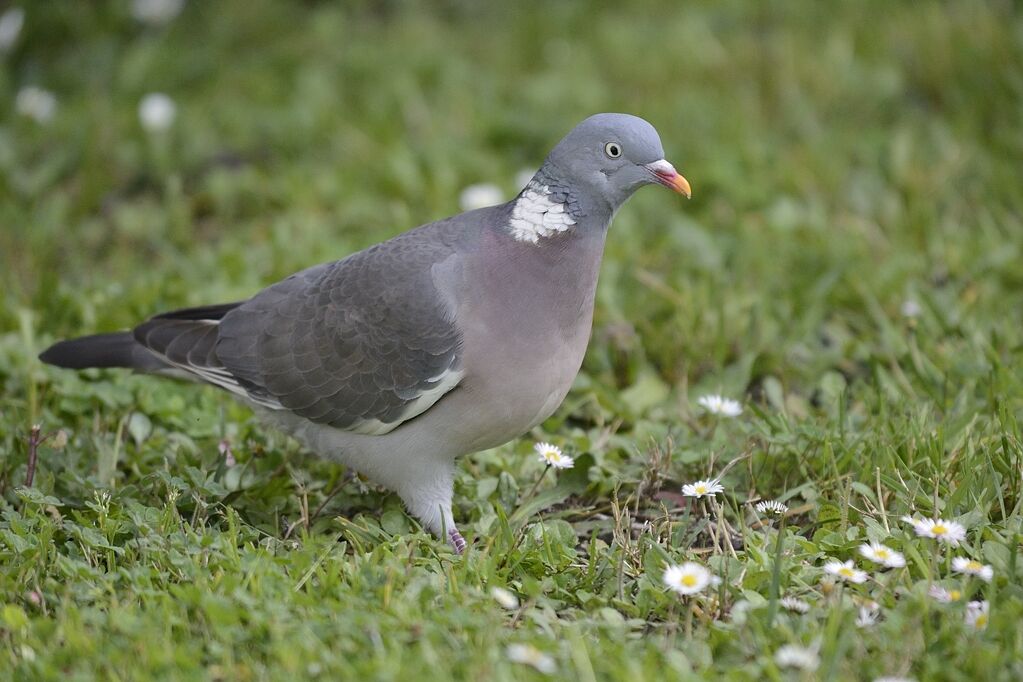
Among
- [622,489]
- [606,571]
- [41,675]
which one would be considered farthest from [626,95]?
[41,675]

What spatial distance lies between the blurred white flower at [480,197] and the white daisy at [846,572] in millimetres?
2801

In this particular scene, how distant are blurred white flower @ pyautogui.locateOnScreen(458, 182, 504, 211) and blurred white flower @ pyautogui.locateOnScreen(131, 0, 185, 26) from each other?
2693 millimetres

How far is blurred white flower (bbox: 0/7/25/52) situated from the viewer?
6.65 metres

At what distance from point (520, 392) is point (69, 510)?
1400 mm

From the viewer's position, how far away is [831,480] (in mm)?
3480

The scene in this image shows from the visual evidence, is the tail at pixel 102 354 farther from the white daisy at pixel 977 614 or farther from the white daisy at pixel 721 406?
the white daisy at pixel 977 614

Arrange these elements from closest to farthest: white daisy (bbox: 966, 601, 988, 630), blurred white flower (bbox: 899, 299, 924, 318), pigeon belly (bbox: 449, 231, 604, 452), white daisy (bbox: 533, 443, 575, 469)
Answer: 1. white daisy (bbox: 966, 601, 988, 630)
2. pigeon belly (bbox: 449, 231, 604, 452)
3. white daisy (bbox: 533, 443, 575, 469)
4. blurred white flower (bbox: 899, 299, 924, 318)

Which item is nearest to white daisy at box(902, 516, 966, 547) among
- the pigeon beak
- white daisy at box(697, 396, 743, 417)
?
white daisy at box(697, 396, 743, 417)

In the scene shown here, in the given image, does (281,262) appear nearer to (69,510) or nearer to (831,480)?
(69,510)

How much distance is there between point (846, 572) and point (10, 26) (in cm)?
574

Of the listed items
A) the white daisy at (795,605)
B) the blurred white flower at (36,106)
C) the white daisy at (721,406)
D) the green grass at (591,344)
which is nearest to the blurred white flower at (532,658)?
the green grass at (591,344)

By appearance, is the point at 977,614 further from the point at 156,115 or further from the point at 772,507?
the point at 156,115

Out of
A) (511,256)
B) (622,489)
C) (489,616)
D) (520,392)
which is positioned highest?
(511,256)

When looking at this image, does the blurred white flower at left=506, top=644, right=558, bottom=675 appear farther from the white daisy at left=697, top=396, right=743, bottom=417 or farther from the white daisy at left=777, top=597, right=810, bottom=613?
the white daisy at left=697, top=396, right=743, bottom=417
